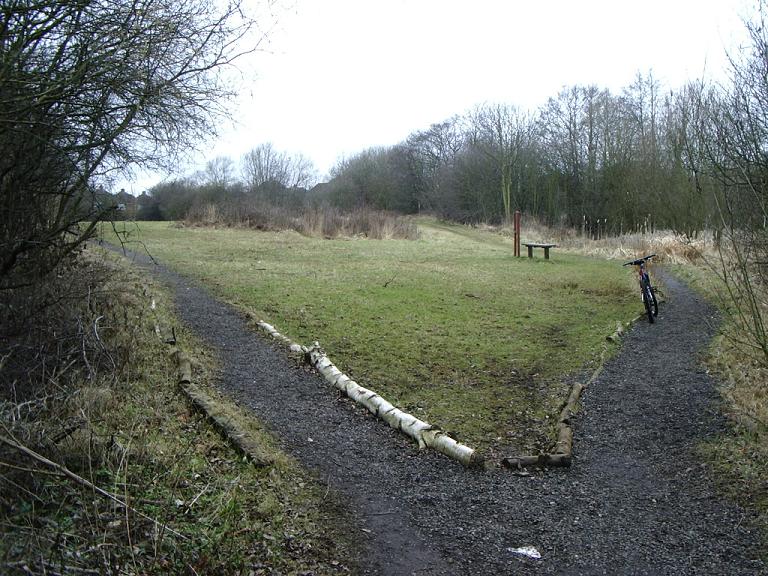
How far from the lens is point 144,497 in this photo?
3.79m

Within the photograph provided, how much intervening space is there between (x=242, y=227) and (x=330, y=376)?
23.8 meters

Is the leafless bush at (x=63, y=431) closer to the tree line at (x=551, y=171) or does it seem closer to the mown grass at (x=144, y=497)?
the mown grass at (x=144, y=497)

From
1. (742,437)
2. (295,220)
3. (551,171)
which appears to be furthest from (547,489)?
(551,171)

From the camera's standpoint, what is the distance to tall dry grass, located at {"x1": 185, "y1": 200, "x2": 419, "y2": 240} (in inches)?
1203

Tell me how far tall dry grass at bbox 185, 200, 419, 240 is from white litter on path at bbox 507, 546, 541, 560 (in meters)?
26.2

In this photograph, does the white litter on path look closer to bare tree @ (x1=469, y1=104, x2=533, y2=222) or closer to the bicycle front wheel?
the bicycle front wheel

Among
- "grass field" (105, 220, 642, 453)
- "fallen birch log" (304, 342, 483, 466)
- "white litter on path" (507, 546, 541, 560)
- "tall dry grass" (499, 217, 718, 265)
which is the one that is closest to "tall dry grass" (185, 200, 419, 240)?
"grass field" (105, 220, 642, 453)

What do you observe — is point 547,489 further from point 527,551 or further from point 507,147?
point 507,147

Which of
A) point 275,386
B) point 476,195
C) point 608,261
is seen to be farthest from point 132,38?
point 476,195

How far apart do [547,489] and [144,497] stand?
321 cm

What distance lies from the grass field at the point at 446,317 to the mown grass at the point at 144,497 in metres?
2.28

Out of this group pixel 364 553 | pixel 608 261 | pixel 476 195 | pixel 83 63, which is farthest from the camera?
pixel 476 195

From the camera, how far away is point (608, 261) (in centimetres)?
2355

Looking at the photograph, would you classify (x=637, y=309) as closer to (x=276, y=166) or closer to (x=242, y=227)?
(x=242, y=227)
